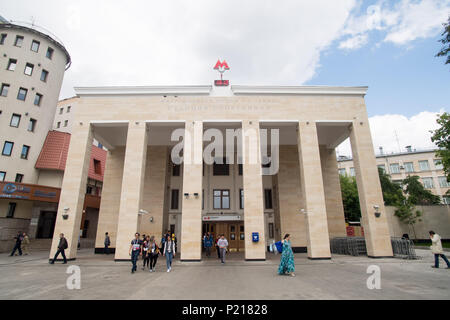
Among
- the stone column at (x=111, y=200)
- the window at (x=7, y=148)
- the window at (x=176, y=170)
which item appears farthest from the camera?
the window at (x=176, y=170)

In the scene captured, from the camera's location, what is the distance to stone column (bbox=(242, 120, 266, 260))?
46.9 ft

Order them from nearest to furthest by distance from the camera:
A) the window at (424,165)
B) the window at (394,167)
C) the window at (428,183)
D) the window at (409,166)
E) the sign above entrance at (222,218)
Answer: the sign above entrance at (222,218) < the window at (428,183) < the window at (424,165) < the window at (409,166) < the window at (394,167)

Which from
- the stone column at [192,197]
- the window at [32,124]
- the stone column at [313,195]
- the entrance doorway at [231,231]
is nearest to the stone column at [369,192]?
the stone column at [313,195]

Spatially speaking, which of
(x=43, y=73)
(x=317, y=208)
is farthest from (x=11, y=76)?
(x=317, y=208)

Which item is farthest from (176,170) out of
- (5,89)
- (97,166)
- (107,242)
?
(5,89)

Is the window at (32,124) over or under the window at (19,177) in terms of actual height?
over

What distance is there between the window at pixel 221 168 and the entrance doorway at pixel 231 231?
A: 15.0ft

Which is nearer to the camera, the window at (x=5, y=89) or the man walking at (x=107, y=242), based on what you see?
the man walking at (x=107, y=242)

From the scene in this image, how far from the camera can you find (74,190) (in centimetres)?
1518

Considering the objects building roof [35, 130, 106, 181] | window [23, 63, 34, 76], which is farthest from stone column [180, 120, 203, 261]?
window [23, 63, 34, 76]

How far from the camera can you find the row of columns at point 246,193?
14.4 m

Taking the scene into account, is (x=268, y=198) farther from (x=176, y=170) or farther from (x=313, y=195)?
(x=176, y=170)

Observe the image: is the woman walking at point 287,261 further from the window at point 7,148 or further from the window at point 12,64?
the window at point 12,64
